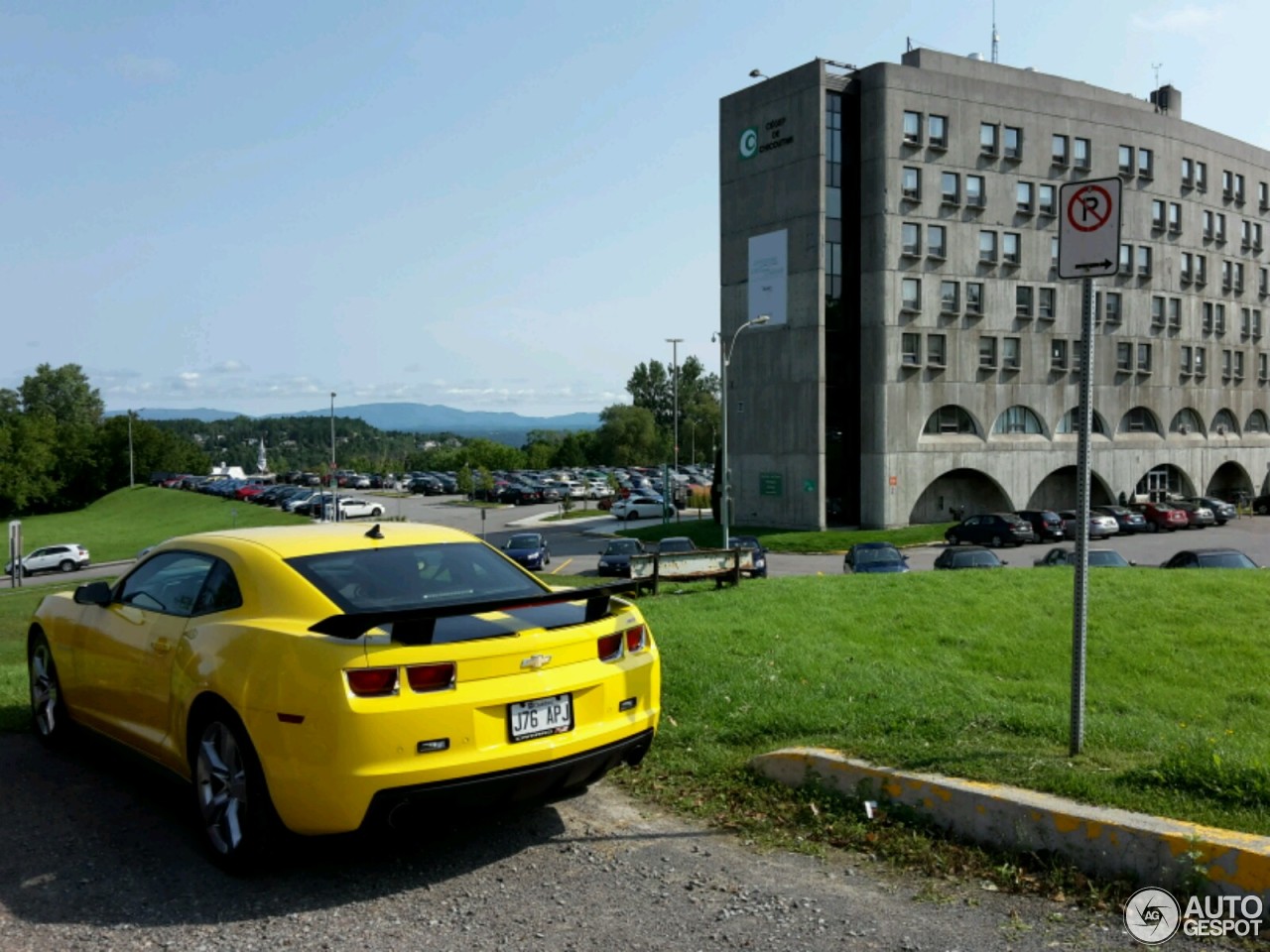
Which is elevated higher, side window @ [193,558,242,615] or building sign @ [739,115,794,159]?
building sign @ [739,115,794,159]

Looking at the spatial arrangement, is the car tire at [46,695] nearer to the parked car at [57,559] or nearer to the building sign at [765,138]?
the building sign at [765,138]

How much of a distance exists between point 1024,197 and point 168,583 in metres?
56.3

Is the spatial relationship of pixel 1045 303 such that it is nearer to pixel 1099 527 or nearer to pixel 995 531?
pixel 1099 527

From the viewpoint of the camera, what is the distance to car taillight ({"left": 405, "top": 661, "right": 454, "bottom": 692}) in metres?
4.78

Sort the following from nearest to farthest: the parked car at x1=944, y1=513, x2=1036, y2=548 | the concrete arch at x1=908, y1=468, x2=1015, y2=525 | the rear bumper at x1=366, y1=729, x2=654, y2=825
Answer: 1. the rear bumper at x1=366, y1=729, x2=654, y2=825
2. the parked car at x1=944, y1=513, x2=1036, y2=548
3. the concrete arch at x1=908, y1=468, x2=1015, y2=525

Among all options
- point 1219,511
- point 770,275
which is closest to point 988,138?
point 770,275

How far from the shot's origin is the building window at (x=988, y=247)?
54.5 m

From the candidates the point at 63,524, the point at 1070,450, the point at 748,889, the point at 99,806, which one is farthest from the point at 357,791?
the point at 63,524

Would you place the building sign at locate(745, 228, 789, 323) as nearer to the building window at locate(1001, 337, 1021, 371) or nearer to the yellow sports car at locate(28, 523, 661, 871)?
the building window at locate(1001, 337, 1021, 371)

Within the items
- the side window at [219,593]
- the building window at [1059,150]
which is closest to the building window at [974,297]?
the building window at [1059,150]

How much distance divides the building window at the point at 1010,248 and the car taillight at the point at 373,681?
5515 cm

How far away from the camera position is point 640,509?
64.8 meters

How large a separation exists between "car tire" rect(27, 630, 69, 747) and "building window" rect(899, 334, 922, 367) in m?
48.7

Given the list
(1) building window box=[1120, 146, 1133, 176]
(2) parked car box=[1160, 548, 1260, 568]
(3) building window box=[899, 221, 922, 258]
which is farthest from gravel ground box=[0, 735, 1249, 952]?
(1) building window box=[1120, 146, 1133, 176]
